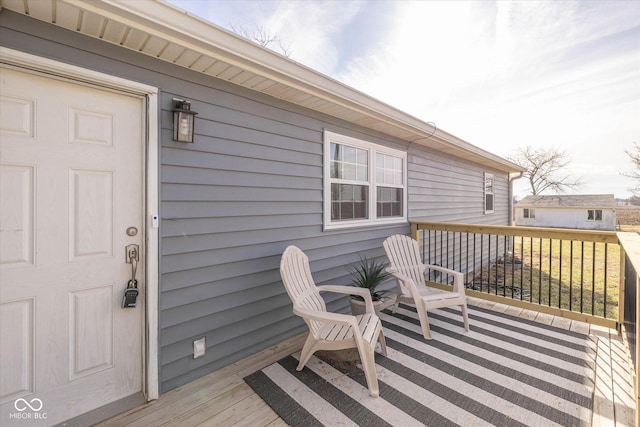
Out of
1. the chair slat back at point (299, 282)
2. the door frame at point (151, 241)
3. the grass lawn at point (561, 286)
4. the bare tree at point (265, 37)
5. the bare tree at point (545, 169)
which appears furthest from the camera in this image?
the bare tree at point (545, 169)

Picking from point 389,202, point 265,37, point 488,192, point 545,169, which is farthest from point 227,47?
point 545,169

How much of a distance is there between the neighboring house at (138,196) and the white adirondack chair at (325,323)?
1.10 ft

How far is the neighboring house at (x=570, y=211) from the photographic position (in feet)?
67.2

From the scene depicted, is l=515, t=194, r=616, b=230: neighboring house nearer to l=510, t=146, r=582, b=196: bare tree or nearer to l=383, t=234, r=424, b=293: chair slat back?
l=510, t=146, r=582, b=196: bare tree

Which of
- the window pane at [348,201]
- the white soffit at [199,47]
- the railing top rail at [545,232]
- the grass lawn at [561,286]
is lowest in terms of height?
the grass lawn at [561,286]

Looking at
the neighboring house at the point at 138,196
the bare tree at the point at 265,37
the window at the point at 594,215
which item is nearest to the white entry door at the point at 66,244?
the neighboring house at the point at 138,196

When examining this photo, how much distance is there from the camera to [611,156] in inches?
679

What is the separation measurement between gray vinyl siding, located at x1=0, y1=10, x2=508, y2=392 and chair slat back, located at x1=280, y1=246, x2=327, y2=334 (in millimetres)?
279

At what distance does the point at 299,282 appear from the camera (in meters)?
2.42

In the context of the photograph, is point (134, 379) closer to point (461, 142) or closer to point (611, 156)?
point (461, 142)

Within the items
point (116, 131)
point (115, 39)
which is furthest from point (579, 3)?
point (116, 131)

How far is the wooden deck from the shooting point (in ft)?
5.59

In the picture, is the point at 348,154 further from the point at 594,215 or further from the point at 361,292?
the point at 594,215

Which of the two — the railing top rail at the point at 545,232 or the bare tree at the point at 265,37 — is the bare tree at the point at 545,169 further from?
the railing top rail at the point at 545,232
